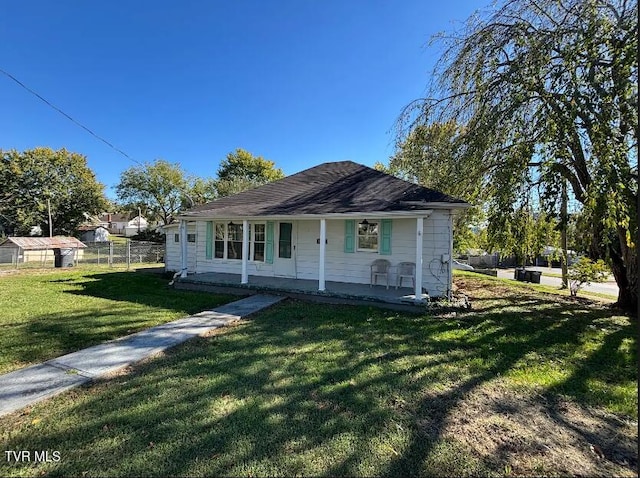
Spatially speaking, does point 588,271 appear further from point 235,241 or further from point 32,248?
point 32,248

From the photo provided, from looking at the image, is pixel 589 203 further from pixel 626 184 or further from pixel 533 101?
pixel 533 101

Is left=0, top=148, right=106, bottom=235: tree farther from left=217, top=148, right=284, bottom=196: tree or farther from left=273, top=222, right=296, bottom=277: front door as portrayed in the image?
left=273, top=222, right=296, bottom=277: front door

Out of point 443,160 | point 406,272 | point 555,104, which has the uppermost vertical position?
point 555,104

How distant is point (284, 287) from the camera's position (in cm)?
867

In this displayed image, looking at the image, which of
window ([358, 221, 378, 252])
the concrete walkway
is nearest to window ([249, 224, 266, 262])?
window ([358, 221, 378, 252])

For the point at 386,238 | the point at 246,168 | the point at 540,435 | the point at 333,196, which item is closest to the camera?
the point at 540,435

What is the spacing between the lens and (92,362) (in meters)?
4.14

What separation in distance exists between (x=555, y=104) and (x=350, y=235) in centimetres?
550

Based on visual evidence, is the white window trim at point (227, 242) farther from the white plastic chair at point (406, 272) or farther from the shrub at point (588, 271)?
the shrub at point (588, 271)

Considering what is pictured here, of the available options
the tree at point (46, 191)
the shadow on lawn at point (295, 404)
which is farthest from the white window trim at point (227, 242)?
the tree at point (46, 191)

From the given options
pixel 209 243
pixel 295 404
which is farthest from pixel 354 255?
pixel 295 404

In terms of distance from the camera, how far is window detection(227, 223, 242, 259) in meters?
11.1

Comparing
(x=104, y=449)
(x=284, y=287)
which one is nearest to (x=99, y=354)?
(x=104, y=449)

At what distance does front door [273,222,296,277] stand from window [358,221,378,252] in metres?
2.15
